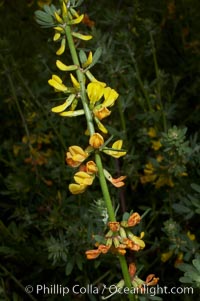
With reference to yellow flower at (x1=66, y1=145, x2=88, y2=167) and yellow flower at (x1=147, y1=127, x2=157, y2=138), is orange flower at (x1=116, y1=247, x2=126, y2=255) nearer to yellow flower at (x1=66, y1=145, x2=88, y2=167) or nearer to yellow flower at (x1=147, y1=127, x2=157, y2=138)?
yellow flower at (x1=66, y1=145, x2=88, y2=167)

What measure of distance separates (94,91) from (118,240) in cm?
26

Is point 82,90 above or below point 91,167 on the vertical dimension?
above

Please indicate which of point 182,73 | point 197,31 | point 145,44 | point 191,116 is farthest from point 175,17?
point 191,116

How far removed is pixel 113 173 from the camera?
1.74m

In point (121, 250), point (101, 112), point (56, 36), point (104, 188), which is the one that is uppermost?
point (56, 36)

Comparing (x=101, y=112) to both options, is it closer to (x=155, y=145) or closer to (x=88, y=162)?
(x=88, y=162)

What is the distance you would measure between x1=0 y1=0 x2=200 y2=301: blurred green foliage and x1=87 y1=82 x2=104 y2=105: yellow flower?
0.49 m

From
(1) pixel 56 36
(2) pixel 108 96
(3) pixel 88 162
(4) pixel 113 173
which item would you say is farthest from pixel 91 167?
(4) pixel 113 173

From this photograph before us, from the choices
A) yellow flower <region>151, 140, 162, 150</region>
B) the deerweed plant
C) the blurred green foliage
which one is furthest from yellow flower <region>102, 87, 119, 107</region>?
yellow flower <region>151, 140, 162, 150</region>

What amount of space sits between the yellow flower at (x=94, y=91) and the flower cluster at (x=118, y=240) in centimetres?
22

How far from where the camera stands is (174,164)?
1526 mm

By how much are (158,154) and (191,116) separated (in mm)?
252

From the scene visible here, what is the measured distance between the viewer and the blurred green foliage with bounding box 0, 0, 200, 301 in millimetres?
1531

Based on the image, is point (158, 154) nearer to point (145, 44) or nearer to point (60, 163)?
point (60, 163)
